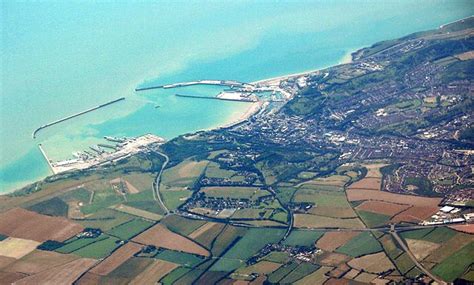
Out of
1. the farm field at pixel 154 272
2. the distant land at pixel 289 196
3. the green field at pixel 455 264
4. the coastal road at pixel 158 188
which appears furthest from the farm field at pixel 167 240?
the green field at pixel 455 264

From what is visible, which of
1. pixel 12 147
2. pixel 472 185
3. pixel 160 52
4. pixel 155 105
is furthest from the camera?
pixel 160 52

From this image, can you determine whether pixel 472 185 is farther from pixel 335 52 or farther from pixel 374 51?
pixel 335 52

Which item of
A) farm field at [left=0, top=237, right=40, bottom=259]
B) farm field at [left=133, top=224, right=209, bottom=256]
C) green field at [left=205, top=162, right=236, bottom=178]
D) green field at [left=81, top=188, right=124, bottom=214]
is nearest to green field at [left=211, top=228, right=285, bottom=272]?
farm field at [left=133, top=224, right=209, bottom=256]

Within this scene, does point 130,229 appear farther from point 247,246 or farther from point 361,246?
point 361,246

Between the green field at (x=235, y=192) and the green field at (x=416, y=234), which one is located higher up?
the green field at (x=235, y=192)

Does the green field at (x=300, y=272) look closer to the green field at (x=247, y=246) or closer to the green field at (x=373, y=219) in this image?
the green field at (x=247, y=246)

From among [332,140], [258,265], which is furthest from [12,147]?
[258,265]

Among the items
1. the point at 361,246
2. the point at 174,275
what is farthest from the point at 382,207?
the point at 174,275
